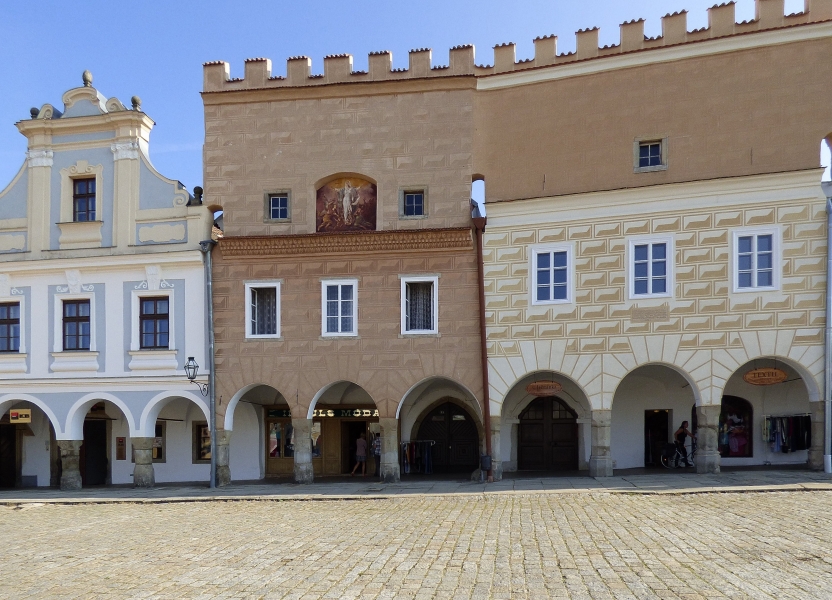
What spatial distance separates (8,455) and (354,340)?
13003 mm

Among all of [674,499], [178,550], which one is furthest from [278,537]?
[674,499]

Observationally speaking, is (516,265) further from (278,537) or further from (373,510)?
(278,537)

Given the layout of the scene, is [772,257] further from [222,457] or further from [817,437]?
[222,457]

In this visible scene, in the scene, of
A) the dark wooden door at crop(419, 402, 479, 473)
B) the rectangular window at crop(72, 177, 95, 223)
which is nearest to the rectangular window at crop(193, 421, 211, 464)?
the dark wooden door at crop(419, 402, 479, 473)

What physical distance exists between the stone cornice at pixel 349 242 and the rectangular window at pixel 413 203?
2.83ft

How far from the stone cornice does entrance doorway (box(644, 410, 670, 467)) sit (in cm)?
735

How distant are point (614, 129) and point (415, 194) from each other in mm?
5631

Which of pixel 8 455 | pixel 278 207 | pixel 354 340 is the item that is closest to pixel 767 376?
pixel 354 340

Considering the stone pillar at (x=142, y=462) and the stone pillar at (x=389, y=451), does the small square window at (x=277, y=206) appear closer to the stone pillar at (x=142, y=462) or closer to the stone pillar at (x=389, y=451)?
the stone pillar at (x=389, y=451)

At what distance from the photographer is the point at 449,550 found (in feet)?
37.8

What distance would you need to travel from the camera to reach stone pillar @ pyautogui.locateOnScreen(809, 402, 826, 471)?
19.0m

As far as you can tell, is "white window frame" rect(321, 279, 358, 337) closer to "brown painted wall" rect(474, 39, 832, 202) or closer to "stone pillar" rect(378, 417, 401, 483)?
"stone pillar" rect(378, 417, 401, 483)

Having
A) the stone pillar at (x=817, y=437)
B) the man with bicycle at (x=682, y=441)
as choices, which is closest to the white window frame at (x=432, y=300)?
the man with bicycle at (x=682, y=441)

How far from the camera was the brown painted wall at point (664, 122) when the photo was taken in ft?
63.7
